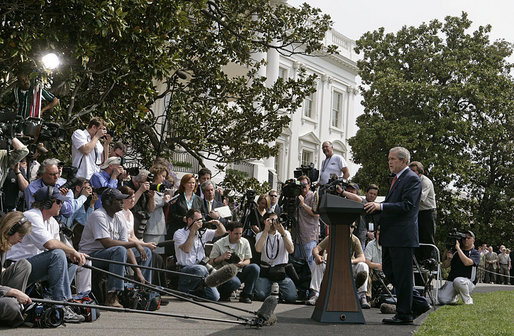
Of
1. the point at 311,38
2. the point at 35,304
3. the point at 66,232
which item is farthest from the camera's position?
the point at 311,38

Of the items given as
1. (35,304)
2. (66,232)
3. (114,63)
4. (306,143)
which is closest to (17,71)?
(114,63)

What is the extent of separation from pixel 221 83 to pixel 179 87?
1.12 meters

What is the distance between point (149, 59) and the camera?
12.5 m

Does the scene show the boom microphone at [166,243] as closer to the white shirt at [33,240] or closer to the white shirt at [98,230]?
the white shirt at [98,230]

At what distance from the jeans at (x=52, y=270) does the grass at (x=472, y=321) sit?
12.7ft

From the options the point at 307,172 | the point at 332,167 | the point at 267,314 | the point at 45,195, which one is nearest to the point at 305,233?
the point at 307,172

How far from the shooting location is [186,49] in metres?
17.6

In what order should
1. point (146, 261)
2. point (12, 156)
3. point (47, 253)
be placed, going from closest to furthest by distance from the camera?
point (47, 253), point (12, 156), point (146, 261)

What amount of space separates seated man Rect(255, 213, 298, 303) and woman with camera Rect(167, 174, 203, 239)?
1.29 m

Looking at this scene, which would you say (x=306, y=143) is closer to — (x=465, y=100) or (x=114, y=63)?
(x=465, y=100)

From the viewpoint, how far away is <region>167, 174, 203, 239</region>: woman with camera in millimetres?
11164

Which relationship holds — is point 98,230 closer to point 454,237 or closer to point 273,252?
point 273,252

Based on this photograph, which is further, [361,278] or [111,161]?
[361,278]

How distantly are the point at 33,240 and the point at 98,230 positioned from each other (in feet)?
4.63
